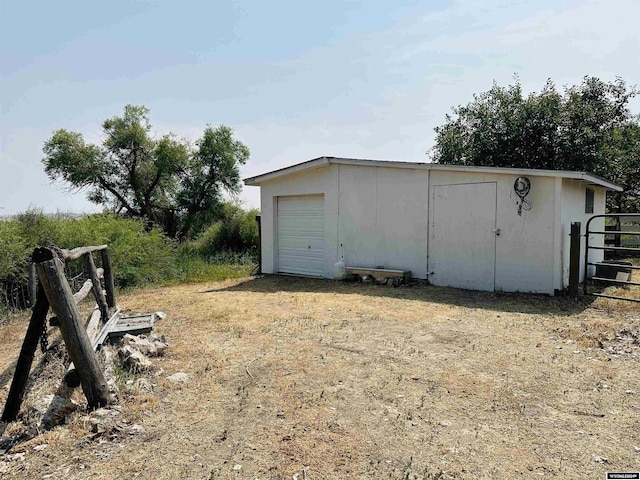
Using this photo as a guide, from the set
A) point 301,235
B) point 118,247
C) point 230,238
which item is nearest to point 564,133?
point 301,235

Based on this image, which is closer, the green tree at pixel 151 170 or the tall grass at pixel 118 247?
the tall grass at pixel 118 247

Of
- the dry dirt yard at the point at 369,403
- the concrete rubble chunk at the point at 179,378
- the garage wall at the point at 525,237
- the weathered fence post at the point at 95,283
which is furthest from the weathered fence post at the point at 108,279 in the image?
the garage wall at the point at 525,237

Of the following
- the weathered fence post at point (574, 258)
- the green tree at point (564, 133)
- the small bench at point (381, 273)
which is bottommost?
the small bench at point (381, 273)

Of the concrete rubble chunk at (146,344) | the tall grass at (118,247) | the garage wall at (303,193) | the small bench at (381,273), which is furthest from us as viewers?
the garage wall at (303,193)

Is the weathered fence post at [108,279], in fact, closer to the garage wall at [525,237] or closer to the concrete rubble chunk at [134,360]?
the concrete rubble chunk at [134,360]

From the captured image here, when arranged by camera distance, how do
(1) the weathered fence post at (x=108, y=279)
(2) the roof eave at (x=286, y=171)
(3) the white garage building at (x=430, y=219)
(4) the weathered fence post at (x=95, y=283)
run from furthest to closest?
(2) the roof eave at (x=286, y=171), (3) the white garage building at (x=430, y=219), (1) the weathered fence post at (x=108, y=279), (4) the weathered fence post at (x=95, y=283)

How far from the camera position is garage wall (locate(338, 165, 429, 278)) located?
9.39m

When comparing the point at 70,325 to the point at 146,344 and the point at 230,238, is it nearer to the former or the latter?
the point at 146,344

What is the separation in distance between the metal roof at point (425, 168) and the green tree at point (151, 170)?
7.72m

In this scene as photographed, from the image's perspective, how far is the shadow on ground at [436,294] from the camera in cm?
692

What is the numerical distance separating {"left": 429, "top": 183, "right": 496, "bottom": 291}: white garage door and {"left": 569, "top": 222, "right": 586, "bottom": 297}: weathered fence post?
53.1 inches

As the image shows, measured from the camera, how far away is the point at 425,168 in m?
9.09

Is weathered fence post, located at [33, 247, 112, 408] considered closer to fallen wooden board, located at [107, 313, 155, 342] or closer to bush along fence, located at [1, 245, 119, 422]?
bush along fence, located at [1, 245, 119, 422]

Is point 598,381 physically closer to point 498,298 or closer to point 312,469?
point 312,469
